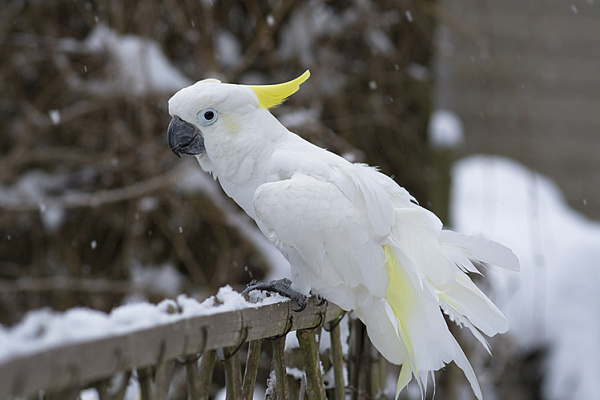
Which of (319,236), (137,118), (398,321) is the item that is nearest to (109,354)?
(319,236)

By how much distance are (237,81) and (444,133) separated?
1.26 meters

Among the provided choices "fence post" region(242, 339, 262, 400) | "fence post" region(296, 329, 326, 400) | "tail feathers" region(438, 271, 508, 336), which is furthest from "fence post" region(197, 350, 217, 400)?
"tail feathers" region(438, 271, 508, 336)

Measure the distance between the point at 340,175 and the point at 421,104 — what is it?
2490 mm

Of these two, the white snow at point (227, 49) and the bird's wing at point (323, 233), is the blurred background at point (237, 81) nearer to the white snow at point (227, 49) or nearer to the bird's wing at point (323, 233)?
the white snow at point (227, 49)

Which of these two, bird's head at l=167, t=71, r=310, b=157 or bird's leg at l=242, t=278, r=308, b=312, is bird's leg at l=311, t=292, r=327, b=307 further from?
bird's head at l=167, t=71, r=310, b=157

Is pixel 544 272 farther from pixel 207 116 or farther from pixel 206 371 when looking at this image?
pixel 206 371

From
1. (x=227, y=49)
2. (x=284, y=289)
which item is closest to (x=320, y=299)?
(x=284, y=289)

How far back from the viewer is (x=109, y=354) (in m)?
0.71

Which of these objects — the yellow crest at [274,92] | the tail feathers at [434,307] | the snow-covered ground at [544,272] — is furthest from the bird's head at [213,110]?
the snow-covered ground at [544,272]

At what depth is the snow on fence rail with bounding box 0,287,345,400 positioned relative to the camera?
63cm

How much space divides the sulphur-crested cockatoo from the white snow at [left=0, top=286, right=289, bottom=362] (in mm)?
443

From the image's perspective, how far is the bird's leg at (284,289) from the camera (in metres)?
1.30

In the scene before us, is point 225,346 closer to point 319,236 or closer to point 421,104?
point 319,236

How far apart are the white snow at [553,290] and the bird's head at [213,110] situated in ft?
4.89
